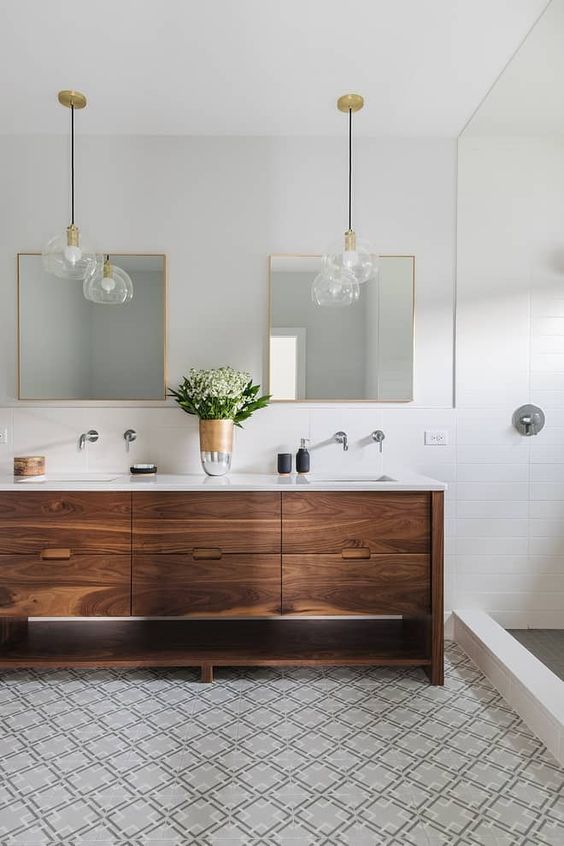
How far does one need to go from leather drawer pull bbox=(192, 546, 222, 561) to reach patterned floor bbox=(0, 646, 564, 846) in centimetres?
51

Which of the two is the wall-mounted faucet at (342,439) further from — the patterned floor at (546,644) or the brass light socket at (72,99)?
the brass light socket at (72,99)

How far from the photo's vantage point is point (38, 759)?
5.97 feet

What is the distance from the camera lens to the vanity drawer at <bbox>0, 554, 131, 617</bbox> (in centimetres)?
232

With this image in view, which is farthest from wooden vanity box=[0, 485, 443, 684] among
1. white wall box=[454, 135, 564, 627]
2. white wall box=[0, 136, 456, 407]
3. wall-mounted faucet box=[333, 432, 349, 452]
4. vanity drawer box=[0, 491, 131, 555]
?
white wall box=[0, 136, 456, 407]

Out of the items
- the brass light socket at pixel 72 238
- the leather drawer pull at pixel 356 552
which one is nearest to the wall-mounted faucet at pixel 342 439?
the leather drawer pull at pixel 356 552

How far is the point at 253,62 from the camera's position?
90.2 inches

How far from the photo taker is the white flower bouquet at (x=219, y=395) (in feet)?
8.60

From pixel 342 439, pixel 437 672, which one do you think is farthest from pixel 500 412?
pixel 437 672

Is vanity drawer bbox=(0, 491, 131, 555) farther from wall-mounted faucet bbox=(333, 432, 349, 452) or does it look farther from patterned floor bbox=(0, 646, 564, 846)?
wall-mounted faucet bbox=(333, 432, 349, 452)

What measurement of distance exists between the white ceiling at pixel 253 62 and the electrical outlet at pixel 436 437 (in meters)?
1.49

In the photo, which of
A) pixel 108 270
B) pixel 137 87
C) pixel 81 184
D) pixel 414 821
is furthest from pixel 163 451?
pixel 414 821

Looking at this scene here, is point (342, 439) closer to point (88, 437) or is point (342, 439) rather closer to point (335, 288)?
point (335, 288)

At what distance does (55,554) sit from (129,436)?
2.37ft

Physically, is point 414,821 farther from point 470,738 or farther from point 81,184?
point 81,184
